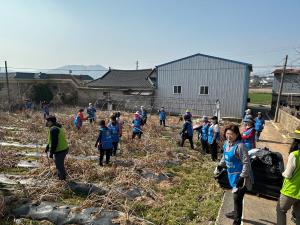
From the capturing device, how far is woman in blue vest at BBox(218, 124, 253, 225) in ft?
14.6

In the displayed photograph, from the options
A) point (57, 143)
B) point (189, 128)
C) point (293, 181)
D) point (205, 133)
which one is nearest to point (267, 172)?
point (293, 181)

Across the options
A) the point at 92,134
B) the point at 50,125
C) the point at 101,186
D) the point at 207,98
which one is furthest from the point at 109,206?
the point at 207,98

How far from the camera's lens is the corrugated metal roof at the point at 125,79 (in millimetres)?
32562

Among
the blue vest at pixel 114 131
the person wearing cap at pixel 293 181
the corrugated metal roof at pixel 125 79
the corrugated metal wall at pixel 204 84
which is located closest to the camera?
the person wearing cap at pixel 293 181

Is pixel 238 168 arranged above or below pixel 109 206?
above

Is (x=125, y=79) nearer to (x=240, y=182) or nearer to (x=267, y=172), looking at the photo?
(x=267, y=172)

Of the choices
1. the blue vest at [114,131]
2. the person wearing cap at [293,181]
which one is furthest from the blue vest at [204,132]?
the person wearing cap at [293,181]

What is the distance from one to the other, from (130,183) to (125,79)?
92.5 ft

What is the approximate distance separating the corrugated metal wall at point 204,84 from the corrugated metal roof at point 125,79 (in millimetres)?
3139

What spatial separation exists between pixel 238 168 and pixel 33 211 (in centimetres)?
399

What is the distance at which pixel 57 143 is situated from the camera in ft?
22.5

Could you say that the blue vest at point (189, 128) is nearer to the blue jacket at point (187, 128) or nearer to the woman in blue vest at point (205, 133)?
the blue jacket at point (187, 128)

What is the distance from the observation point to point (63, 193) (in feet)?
21.7

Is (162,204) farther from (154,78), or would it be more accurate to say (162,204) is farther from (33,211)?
(154,78)
